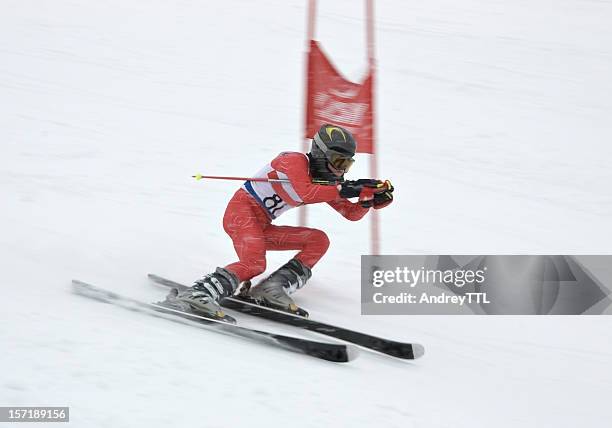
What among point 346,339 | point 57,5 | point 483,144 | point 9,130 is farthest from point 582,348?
point 57,5

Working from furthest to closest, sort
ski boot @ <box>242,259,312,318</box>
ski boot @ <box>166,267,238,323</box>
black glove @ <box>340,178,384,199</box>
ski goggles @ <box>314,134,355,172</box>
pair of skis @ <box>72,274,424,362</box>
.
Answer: ski boot @ <box>242,259,312,318</box>
ski goggles @ <box>314,134,355,172</box>
black glove @ <box>340,178,384,199</box>
ski boot @ <box>166,267,238,323</box>
pair of skis @ <box>72,274,424,362</box>

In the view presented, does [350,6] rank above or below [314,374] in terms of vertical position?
above

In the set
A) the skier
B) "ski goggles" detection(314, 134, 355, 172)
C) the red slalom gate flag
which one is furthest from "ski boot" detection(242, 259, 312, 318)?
the red slalom gate flag

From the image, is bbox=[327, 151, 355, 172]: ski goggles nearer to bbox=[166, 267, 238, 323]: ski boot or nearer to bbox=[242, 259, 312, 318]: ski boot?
bbox=[242, 259, 312, 318]: ski boot

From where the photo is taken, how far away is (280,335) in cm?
498

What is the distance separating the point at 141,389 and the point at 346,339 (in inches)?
64.3

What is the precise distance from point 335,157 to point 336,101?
136 centimetres

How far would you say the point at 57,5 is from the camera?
54.2 feet

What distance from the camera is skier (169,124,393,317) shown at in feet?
17.7

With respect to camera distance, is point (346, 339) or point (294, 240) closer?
point (346, 339)

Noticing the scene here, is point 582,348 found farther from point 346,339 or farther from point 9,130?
point 9,130

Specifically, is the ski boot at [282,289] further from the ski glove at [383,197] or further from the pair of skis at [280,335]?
the ski glove at [383,197]

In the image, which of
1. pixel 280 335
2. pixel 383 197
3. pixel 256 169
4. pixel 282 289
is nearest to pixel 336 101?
pixel 383 197

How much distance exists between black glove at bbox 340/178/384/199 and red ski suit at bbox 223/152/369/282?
2.4 inches
